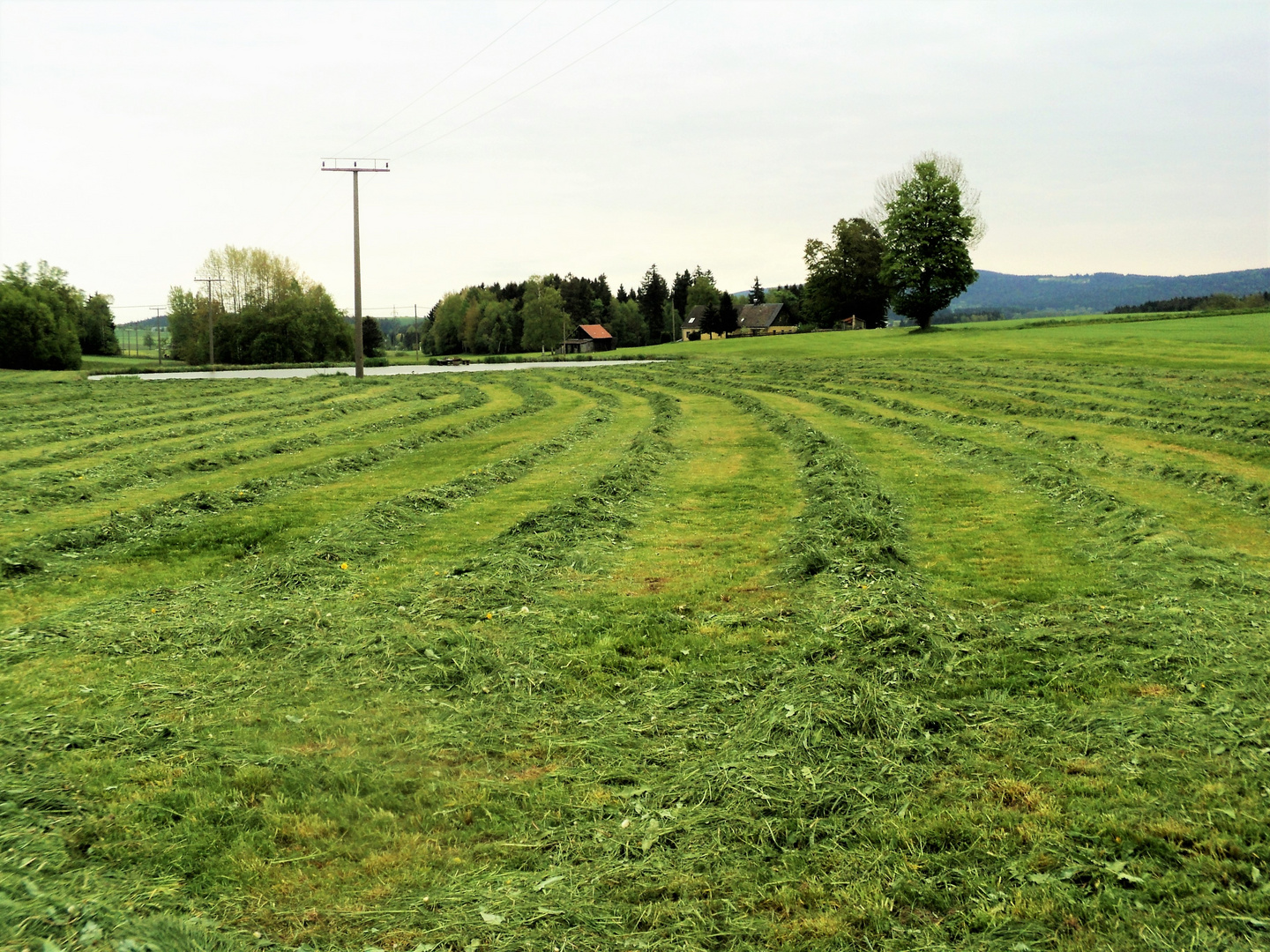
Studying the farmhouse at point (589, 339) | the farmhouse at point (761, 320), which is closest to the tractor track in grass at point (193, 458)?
the farmhouse at point (761, 320)

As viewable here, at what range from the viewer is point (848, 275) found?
10419 cm

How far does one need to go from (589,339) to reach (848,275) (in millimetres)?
44016

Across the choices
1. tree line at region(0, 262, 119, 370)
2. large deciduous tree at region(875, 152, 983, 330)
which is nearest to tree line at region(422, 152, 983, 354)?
large deciduous tree at region(875, 152, 983, 330)

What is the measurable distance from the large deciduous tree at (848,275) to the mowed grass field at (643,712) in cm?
9178

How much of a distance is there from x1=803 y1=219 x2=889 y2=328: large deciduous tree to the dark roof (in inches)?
831

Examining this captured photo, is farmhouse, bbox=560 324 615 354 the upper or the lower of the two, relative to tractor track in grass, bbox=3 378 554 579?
upper

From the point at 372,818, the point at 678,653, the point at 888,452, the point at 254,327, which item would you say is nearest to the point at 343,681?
the point at 372,818

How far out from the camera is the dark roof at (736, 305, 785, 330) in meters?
129

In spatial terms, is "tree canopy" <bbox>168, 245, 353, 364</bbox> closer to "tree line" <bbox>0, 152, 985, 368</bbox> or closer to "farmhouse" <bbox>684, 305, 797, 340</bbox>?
"tree line" <bbox>0, 152, 985, 368</bbox>

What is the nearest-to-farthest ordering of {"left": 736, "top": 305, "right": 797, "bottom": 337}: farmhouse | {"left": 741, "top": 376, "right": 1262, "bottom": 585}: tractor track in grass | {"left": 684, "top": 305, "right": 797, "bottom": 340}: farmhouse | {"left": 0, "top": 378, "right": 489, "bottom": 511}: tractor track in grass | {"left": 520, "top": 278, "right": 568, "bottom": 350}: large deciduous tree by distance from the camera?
1. {"left": 741, "top": 376, "right": 1262, "bottom": 585}: tractor track in grass
2. {"left": 0, "top": 378, "right": 489, "bottom": 511}: tractor track in grass
3. {"left": 520, "top": 278, "right": 568, "bottom": 350}: large deciduous tree
4. {"left": 684, "top": 305, "right": 797, "bottom": 340}: farmhouse
5. {"left": 736, "top": 305, "right": 797, "bottom": 337}: farmhouse

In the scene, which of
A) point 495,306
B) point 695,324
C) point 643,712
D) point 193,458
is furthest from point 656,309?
point 643,712

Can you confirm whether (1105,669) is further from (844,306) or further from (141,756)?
(844,306)

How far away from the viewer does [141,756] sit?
6.02m

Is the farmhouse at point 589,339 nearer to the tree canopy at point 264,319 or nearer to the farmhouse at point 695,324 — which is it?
the farmhouse at point 695,324
